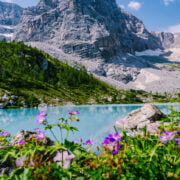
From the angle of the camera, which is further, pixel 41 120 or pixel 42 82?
pixel 42 82

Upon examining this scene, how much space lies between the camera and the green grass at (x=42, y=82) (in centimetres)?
10400

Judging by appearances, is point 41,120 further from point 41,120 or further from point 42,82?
point 42,82

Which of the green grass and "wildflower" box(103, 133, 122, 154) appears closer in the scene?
"wildflower" box(103, 133, 122, 154)

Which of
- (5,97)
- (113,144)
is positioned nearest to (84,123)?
(113,144)

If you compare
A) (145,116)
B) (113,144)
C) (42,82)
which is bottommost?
(145,116)

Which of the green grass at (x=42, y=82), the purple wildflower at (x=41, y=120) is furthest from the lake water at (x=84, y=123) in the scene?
the green grass at (x=42, y=82)

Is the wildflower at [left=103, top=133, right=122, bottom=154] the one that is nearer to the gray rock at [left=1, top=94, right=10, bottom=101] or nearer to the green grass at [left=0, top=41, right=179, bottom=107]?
the green grass at [left=0, top=41, right=179, bottom=107]

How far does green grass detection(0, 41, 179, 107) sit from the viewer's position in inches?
4094

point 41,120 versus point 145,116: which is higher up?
point 41,120

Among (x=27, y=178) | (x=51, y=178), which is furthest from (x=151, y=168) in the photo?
(x=27, y=178)

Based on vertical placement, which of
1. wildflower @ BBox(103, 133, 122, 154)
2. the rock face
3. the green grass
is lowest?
the rock face

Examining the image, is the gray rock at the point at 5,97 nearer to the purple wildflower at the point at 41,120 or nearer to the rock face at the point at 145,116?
the rock face at the point at 145,116

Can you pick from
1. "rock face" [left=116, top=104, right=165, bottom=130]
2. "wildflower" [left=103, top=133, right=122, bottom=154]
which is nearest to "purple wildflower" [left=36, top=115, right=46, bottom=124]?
"wildflower" [left=103, top=133, right=122, bottom=154]

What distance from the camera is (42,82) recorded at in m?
130
